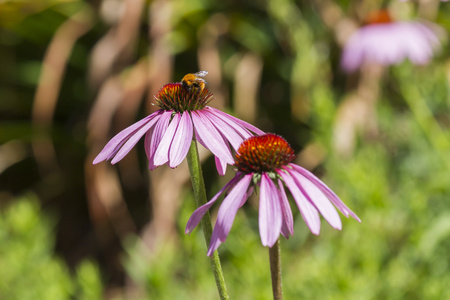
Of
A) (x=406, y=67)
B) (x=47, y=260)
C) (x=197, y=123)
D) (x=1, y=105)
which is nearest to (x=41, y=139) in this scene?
(x=1, y=105)

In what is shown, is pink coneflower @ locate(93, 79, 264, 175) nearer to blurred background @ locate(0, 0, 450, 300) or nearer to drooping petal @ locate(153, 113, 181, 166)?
drooping petal @ locate(153, 113, 181, 166)

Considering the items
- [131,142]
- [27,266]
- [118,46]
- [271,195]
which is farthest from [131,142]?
[118,46]

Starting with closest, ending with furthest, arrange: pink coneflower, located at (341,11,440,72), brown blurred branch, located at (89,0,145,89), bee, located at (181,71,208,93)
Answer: bee, located at (181,71,208,93)
pink coneflower, located at (341,11,440,72)
brown blurred branch, located at (89,0,145,89)

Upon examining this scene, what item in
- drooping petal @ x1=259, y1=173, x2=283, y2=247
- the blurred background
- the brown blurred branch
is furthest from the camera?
the brown blurred branch

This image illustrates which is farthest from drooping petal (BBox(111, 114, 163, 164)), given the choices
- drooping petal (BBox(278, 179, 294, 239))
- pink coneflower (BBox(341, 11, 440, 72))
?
pink coneflower (BBox(341, 11, 440, 72))

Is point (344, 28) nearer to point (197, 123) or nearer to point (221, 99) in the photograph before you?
point (221, 99)

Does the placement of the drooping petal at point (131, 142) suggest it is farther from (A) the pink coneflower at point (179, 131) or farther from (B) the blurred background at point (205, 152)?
(B) the blurred background at point (205, 152)

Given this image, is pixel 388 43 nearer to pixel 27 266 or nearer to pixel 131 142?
pixel 27 266

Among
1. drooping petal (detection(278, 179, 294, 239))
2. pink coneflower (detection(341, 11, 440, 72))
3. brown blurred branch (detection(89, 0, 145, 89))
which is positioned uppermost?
brown blurred branch (detection(89, 0, 145, 89))
